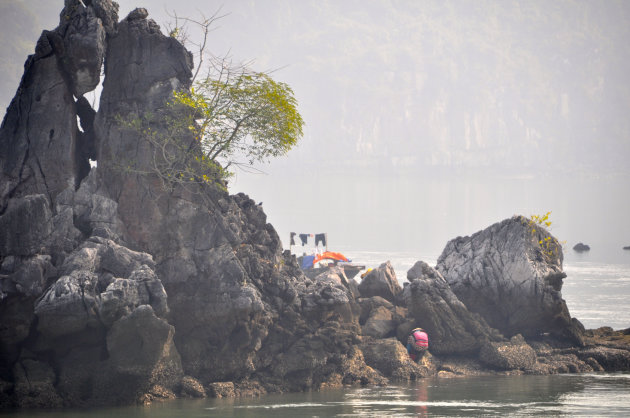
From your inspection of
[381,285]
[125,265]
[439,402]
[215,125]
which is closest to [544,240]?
[381,285]

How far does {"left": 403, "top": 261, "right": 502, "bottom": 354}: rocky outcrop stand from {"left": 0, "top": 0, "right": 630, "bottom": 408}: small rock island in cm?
5

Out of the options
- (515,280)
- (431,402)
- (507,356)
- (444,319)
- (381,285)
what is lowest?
(431,402)

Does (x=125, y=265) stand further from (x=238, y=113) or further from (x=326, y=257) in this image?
(x=326, y=257)

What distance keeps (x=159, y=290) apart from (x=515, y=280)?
1252 centimetres

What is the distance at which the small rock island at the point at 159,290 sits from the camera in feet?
66.5

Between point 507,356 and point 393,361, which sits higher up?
point 507,356

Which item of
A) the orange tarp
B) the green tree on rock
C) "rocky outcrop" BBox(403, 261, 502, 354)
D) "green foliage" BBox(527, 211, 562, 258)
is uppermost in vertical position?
the green tree on rock

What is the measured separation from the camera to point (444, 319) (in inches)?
1025

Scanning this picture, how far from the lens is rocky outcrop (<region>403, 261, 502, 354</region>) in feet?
84.2

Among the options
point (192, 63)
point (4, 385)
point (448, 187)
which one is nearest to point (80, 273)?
point (4, 385)

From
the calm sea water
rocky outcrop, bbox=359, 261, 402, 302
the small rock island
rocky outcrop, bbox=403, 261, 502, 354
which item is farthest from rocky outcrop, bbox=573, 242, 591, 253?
the calm sea water

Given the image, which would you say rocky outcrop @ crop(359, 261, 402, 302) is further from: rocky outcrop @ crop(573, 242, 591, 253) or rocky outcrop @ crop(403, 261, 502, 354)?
rocky outcrop @ crop(573, 242, 591, 253)

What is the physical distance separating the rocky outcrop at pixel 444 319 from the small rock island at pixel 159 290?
5cm

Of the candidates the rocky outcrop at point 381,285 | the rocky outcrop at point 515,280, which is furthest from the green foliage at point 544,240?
the rocky outcrop at point 381,285
